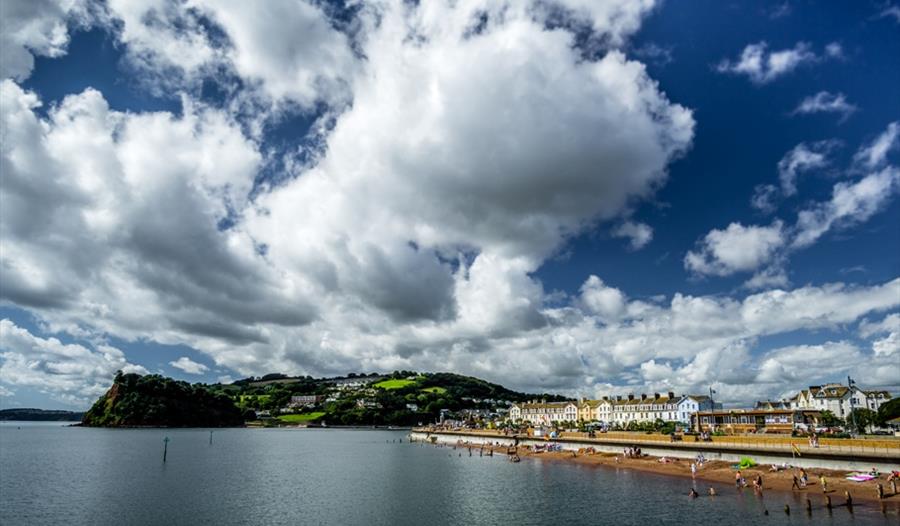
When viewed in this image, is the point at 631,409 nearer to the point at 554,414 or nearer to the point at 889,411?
the point at 554,414

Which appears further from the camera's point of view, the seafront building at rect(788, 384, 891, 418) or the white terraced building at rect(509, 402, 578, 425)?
the white terraced building at rect(509, 402, 578, 425)

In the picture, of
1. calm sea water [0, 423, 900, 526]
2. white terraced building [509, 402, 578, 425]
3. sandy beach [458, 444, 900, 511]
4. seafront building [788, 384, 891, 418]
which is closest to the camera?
calm sea water [0, 423, 900, 526]

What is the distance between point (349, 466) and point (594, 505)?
166 ft

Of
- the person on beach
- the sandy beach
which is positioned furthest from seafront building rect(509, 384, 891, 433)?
the person on beach

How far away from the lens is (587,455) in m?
93.5

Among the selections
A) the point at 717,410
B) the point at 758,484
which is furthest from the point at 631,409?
the point at 758,484

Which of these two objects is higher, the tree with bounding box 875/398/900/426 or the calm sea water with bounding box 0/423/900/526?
the tree with bounding box 875/398/900/426

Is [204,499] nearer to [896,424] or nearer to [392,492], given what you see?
[392,492]

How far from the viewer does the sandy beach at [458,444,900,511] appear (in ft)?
158

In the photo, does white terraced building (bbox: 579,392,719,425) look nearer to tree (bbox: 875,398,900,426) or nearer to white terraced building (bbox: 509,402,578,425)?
white terraced building (bbox: 509,402,578,425)

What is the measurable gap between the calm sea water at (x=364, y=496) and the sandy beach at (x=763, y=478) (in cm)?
198

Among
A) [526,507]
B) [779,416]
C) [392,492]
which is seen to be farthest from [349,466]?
[779,416]

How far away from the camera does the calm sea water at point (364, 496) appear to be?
46281mm

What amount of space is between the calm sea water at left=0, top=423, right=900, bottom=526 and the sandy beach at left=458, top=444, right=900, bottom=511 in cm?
198
